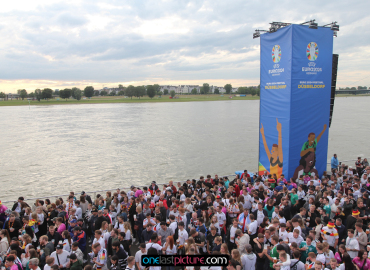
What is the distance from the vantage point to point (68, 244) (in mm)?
6176

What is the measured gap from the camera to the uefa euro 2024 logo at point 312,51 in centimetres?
1262

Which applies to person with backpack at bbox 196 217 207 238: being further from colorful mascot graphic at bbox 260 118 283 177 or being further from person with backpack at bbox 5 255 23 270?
colorful mascot graphic at bbox 260 118 283 177

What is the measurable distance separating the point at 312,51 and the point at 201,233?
10.8m

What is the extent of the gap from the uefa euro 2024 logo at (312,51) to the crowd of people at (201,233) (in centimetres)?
638

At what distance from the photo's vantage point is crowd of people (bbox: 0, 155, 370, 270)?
5.28 m

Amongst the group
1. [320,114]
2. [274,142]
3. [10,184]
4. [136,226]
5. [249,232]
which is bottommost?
[10,184]

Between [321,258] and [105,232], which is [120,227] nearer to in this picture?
[105,232]

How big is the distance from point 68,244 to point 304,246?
5420 millimetres

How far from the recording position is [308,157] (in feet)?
44.0

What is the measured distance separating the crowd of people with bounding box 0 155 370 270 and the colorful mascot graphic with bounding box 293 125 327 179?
11.8ft

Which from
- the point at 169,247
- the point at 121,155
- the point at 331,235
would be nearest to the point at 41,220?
the point at 169,247

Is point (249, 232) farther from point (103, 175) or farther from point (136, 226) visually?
point (103, 175)

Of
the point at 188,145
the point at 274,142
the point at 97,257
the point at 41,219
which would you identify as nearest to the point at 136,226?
the point at 97,257

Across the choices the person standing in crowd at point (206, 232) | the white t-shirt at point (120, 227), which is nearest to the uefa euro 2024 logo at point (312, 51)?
the person standing in crowd at point (206, 232)
